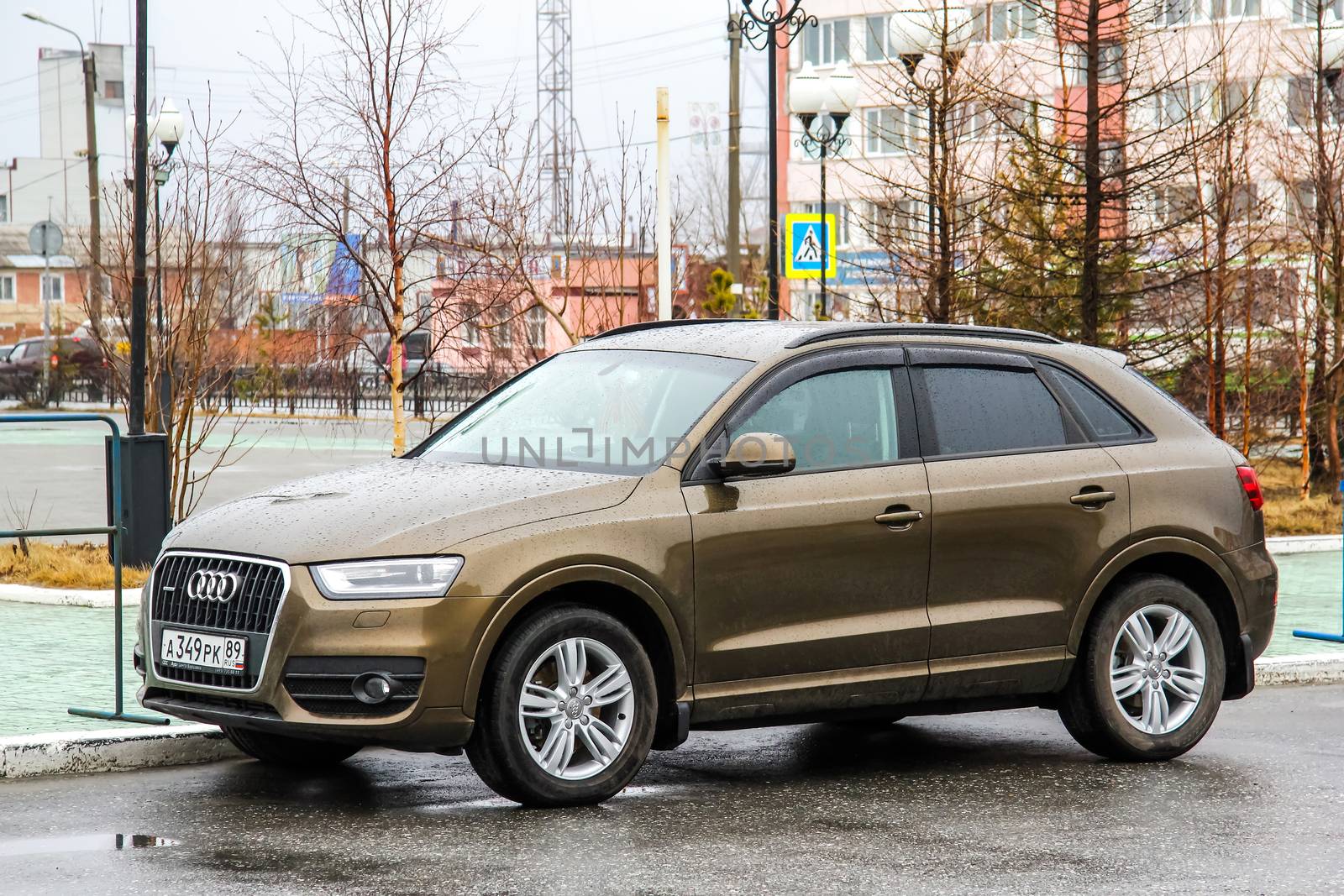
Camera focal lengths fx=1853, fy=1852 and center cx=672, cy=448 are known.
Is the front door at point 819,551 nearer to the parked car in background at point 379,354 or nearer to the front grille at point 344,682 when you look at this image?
the front grille at point 344,682

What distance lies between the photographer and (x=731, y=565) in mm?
6980

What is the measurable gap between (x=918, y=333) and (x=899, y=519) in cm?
93

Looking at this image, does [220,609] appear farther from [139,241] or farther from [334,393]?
[334,393]

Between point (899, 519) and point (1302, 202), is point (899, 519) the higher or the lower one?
the lower one

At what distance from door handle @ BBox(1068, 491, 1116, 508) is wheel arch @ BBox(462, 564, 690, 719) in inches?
77.0

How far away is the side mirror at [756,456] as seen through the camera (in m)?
6.95

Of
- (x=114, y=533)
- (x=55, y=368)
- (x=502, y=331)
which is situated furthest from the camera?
(x=55, y=368)

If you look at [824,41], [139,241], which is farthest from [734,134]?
[824,41]

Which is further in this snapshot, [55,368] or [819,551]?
[55,368]

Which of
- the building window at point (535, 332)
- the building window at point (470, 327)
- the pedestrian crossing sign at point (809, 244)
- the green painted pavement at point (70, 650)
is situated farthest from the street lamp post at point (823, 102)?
the green painted pavement at point (70, 650)

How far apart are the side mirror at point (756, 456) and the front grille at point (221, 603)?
170 cm

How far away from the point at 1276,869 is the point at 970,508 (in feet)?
6.73

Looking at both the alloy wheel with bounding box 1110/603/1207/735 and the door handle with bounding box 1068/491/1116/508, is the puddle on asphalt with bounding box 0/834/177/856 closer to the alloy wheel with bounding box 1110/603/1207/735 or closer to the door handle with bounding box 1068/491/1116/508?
the door handle with bounding box 1068/491/1116/508

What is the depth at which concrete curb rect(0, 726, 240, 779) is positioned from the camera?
750cm
